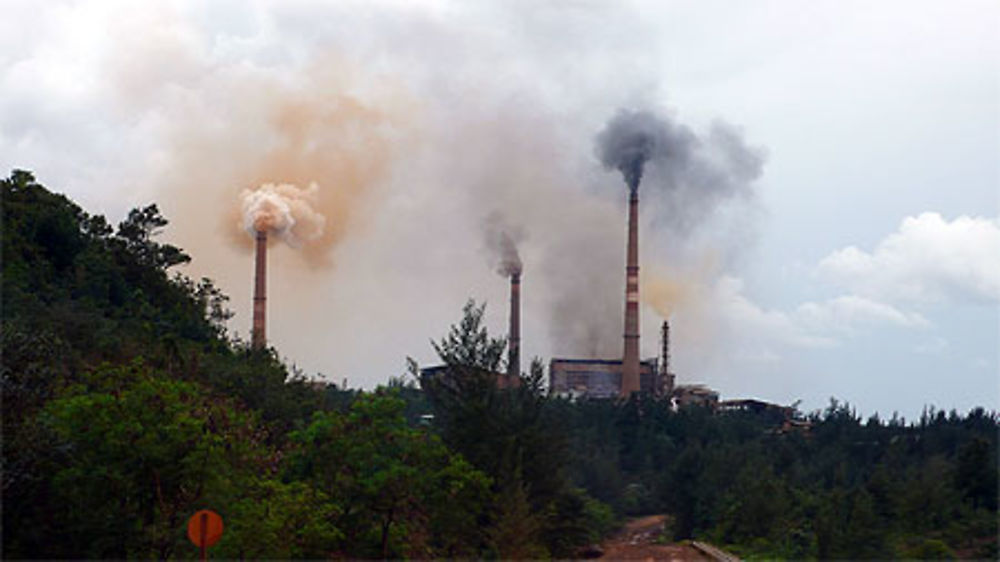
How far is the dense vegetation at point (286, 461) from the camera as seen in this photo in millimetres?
22875

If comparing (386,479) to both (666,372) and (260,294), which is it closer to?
(260,294)

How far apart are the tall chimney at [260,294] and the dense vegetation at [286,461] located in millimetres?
7990

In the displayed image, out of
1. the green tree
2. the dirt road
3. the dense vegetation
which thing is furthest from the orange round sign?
the dirt road

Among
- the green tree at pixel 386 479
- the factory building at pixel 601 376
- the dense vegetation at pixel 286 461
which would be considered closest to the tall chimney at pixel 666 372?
the factory building at pixel 601 376

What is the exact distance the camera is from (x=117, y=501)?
2284 centimetres

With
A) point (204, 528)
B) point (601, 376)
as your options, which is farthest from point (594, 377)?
point (204, 528)

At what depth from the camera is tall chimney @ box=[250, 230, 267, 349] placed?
71062 mm

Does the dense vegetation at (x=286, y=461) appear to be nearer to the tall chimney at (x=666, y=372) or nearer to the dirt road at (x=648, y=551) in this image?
the dirt road at (x=648, y=551)

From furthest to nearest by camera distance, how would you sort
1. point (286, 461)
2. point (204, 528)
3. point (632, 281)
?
point (632, 281), point (286, 461), point (204, 528)

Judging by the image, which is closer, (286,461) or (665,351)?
(286,461)

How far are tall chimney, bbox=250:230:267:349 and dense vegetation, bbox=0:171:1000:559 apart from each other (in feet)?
26.2

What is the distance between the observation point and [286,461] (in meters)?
29.5

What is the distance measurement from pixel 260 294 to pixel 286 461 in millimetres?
44498

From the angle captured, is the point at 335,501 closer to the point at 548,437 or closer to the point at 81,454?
the point at 81,454
